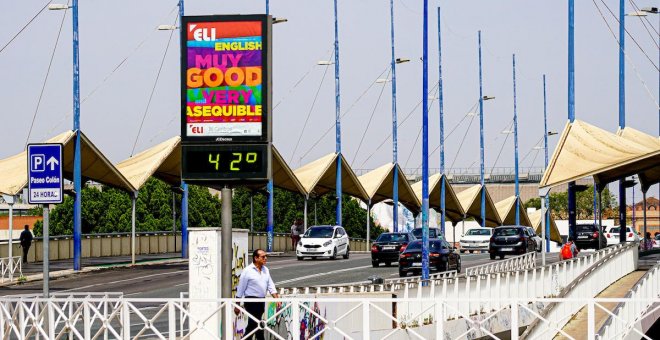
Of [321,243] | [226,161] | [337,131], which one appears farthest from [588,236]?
[226,161]

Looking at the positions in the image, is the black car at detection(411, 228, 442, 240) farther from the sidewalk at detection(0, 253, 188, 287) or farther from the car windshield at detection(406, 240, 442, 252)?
the sidewalk at detection(0, 253, 188, 287)

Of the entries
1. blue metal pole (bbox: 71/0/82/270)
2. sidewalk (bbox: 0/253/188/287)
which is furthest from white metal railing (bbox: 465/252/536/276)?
blue metal pole (bbox: 71/0/82/270)

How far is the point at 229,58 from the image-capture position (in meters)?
18.3

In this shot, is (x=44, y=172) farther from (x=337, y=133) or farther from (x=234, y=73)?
(x=337, y=133)

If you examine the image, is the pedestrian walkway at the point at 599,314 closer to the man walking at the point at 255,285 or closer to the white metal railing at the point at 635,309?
the white metal railing at the point at 635,309

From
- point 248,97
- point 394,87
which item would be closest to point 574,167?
point 394,87

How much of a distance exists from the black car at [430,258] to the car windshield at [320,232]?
10407 mm

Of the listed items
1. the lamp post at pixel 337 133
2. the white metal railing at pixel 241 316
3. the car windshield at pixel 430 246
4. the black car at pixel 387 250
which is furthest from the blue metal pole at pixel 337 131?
the white metal railing at pixel 241 316

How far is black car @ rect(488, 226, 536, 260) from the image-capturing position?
61.2 m

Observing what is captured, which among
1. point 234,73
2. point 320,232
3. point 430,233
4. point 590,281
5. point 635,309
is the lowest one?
point 635,309

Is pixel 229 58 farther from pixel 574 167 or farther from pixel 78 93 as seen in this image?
pixel 574 167

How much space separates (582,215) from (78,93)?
142m

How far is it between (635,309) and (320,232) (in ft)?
102

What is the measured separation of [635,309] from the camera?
29.0 metres
